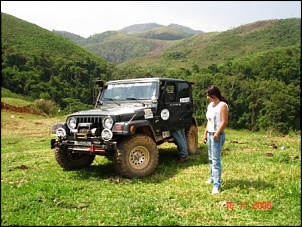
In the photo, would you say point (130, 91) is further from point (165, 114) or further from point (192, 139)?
point (192, 139)

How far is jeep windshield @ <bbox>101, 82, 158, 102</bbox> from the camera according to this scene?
7691 mm

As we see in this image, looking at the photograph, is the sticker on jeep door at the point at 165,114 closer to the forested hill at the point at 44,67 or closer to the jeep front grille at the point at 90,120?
the jeep front grille at the point at 90,120

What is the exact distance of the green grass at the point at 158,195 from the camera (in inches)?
172

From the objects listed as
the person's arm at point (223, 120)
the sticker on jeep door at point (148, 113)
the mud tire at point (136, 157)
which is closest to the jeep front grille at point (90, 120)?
the mud tire at point (136, 157)

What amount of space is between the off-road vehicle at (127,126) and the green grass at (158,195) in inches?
14.7

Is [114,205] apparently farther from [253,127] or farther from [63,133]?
[253,127]

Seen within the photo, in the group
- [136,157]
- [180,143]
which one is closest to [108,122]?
[136,157]

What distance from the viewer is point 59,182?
6227 mm

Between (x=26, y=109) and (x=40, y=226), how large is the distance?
2483 cm

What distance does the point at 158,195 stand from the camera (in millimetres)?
5402

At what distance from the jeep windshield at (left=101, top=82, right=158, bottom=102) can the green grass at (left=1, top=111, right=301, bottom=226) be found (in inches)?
67.2

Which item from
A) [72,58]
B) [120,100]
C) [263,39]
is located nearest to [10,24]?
[72,58]

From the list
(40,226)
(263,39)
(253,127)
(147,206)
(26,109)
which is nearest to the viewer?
(40,226)

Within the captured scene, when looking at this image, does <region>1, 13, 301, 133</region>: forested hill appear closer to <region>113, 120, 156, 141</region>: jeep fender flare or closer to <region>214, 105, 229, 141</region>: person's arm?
<region>113, 120, 156, 141</region>: jeep fender flare
